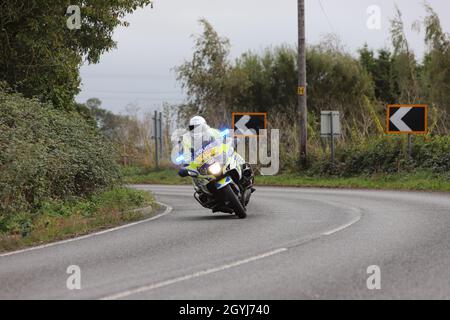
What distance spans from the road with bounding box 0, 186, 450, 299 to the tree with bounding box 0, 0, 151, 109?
602 centimetres

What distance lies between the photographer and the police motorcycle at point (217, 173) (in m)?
14.9

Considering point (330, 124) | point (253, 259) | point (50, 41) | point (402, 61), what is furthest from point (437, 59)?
point (253, 259)

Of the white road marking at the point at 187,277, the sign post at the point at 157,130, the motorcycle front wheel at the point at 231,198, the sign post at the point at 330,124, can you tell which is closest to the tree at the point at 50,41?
the motorcycle front wheel at the point at 231,198

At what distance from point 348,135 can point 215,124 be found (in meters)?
8.66

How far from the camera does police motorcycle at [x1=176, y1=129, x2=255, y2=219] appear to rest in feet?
48.9

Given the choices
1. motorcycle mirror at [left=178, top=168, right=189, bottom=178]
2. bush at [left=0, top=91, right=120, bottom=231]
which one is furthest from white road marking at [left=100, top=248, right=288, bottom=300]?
bush at [left=0, top=91, right=120, bottom=231]

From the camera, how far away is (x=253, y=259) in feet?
32.6

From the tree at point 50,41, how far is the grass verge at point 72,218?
367 cm

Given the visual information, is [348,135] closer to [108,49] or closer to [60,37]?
[108,49]

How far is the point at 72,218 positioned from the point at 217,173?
2687 millimetres

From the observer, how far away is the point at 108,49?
23062mm

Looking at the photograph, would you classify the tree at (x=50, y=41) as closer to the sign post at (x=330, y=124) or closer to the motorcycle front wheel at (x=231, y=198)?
the motorcycle front wheel at (x=231, y=198)
